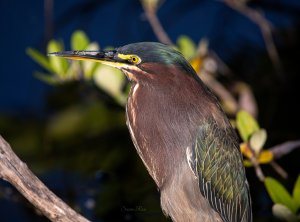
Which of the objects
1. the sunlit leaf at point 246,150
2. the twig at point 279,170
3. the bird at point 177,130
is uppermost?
the bird at point 177,130

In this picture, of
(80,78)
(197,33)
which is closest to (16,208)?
(80,78)

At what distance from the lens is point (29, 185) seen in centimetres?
157

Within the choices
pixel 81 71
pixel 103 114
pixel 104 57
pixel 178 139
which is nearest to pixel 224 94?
pixel 103 114

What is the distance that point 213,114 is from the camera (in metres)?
1.90

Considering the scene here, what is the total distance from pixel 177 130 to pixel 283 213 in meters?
0.43

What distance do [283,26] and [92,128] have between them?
1.45 metres

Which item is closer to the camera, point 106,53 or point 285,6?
point 106,53

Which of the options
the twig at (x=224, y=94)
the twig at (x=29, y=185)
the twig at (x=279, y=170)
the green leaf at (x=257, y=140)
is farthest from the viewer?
the twig at (x=224, y=94)

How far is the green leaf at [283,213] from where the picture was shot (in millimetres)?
1886

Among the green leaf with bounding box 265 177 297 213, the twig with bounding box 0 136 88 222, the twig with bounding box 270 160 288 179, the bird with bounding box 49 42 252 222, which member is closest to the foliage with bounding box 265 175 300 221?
the green leaf with bounding box 265 177 297 213

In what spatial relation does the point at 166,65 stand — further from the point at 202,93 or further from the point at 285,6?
the point at 285,6

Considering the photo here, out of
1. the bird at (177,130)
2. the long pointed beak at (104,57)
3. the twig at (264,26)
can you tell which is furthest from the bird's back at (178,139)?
the twig at (264,26)

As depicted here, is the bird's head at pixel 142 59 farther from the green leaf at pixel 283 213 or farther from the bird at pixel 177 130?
the green leaf at pixel 283 213

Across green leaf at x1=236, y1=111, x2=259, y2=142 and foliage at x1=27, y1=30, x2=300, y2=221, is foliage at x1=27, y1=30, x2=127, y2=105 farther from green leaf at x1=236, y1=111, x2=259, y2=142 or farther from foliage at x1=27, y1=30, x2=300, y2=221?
green leaf at x1=236, y1=111, x2=259, y2=142
